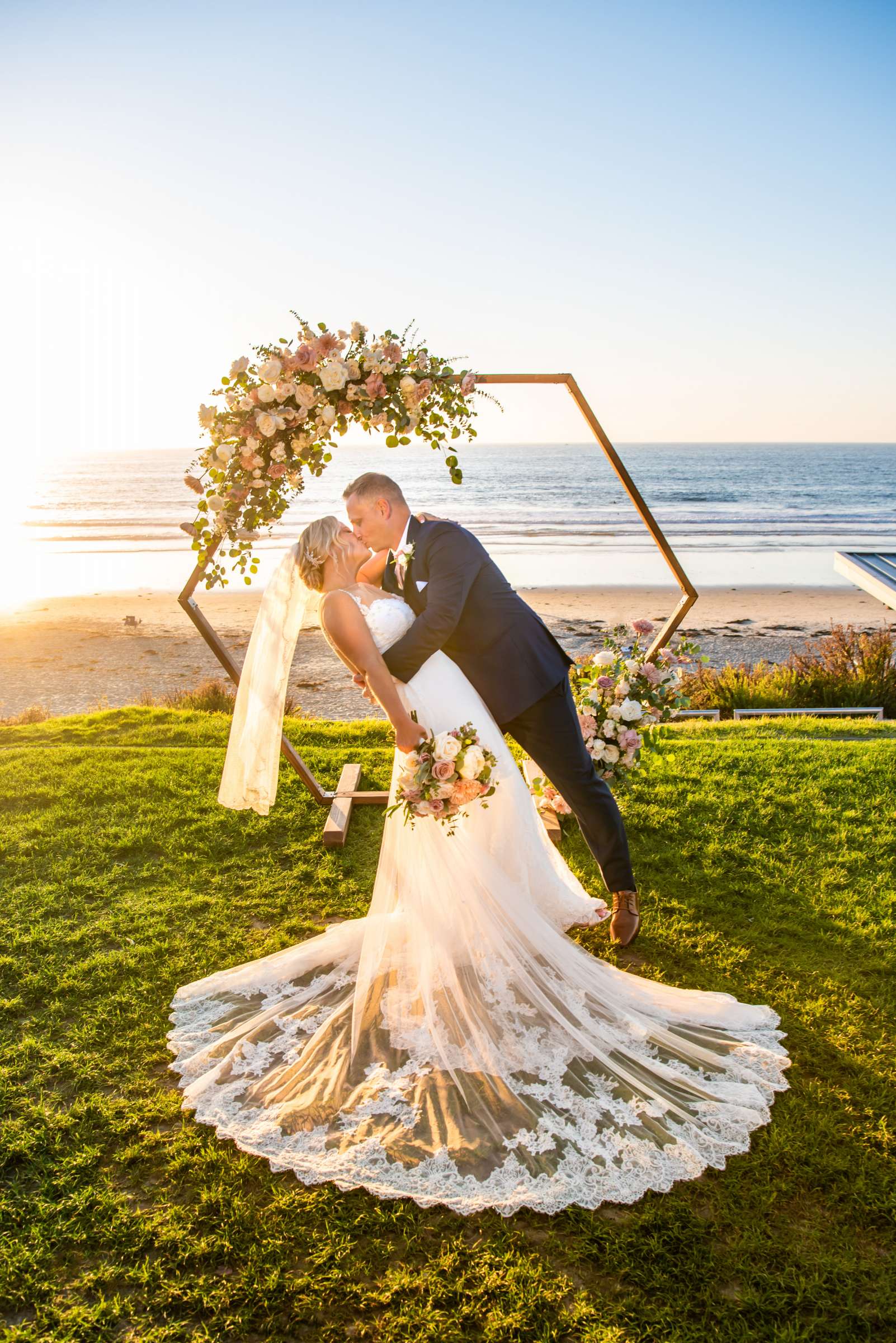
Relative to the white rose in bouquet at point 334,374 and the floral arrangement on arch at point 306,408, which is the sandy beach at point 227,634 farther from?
the white rose in bouquet at point 334,374

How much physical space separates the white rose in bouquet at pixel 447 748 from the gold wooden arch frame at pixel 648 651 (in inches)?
78.1

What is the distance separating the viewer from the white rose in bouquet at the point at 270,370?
4.77 m

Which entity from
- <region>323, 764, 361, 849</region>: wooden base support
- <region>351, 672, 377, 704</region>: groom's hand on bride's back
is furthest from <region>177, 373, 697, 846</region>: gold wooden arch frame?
<region>351, 672, 377, 704</region>: groom's hand on bride's back

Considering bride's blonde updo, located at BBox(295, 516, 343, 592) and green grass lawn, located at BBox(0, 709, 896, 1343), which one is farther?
bride's blonde updo, located at BBox(295, 516, 343, 592)

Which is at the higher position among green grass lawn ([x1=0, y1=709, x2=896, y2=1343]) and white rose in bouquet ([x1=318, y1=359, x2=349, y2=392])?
white rose in bouquet ([x1=318, y1=359, x2=349, y2=392])

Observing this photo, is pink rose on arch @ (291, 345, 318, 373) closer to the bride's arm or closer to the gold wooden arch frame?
the gold wooden arch frame

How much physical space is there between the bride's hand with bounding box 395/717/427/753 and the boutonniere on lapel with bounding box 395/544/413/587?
742 mm

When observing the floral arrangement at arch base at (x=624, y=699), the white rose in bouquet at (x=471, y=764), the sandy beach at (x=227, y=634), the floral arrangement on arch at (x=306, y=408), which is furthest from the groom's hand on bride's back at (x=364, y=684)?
the sandy beach at (x=227, y=634)

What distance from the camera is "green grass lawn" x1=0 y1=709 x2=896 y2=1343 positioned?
2.54 metres

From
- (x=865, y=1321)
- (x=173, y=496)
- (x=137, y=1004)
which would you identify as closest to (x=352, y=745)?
(x=137, y=1004)

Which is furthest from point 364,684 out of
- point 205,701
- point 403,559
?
point 205,701

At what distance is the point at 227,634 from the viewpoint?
15992 millimetres

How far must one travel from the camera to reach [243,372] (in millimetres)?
4934

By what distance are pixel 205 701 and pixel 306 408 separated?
6.10 meters
